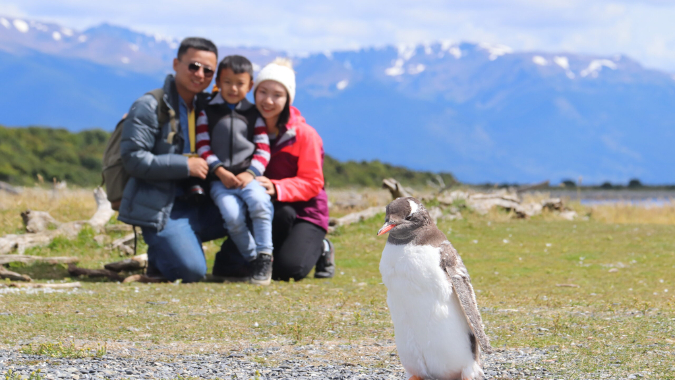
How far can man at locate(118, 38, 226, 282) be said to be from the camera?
7.52 metres

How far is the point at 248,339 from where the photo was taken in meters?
5.21

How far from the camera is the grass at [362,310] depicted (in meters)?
4.95

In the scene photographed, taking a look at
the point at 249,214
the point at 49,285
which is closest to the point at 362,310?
the point at 249,214

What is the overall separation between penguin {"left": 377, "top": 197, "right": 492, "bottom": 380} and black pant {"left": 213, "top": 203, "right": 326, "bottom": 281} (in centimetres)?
420

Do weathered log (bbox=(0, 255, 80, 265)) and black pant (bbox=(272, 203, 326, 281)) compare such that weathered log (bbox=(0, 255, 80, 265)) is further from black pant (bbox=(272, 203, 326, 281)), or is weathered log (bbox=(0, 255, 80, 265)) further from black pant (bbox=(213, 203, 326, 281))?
black pant (bbox=(272, 203, 326, 281))

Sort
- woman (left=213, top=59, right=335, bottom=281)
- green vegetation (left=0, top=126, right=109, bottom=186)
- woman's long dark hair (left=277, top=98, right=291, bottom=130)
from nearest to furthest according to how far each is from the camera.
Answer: woman (left=213, top=59, right=335, bottom=281) → woman's long dark hair (left=277, top=98, right=291, bottom=130) → green vegetation (left=0, top=126, right=109, bottom=186)

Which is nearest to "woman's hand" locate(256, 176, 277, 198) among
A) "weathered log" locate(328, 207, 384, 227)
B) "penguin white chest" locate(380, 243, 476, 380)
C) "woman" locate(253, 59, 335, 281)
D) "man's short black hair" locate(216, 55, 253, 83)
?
"woman" locate(253, 59, 335, 281)

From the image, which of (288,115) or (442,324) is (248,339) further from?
(288,115)

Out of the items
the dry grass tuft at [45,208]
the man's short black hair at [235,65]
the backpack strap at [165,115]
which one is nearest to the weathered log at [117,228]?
the dry grass tuft at [45,208]

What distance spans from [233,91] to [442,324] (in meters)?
4.55

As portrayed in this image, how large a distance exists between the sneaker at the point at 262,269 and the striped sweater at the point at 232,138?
922 mm

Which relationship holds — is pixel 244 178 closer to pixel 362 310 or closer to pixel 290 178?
pixel 290 178

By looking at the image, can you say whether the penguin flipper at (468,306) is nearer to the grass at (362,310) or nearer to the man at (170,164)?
the grass at (362,310)

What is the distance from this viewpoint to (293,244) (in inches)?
320
